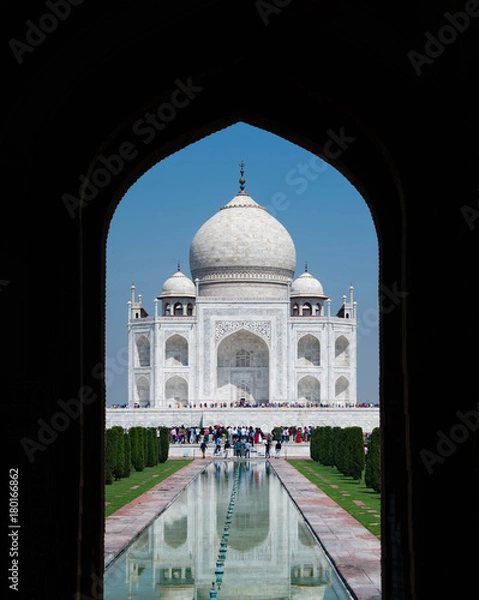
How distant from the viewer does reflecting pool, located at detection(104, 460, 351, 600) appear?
6.34 meters

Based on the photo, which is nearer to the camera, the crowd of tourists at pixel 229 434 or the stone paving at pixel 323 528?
the stone paving at pixel 323 528

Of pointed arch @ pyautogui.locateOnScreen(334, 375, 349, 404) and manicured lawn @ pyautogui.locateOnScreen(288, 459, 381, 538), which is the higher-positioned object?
pointed arch @ pyautogui.locateOnScreen(334, 375, 349, 404)

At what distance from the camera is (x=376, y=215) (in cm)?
545

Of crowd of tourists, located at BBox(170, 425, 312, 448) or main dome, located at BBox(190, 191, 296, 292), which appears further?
main dome, located at BBox(190, 191, 296, 292)

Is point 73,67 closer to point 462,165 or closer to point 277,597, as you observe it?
point 462,165

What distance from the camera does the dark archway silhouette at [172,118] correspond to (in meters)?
4.16

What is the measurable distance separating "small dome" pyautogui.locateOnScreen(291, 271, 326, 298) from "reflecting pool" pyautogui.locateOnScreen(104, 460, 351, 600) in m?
24.2

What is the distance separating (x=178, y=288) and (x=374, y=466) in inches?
931

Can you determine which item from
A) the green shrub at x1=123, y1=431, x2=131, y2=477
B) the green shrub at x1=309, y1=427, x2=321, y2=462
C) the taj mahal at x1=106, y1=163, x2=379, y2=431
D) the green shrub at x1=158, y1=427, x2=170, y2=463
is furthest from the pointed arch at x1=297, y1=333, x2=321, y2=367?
the green shrub at x1=123, y1=431, x2=131, y2=477

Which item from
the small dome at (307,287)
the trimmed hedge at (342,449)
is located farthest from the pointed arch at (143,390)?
the trimmed hedge at (342,449)

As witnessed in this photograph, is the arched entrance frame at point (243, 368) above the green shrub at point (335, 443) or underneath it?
above

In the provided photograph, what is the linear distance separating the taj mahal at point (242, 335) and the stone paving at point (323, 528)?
60.2 feet

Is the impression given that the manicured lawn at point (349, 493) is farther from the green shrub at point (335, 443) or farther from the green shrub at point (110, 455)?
the green shrub at point (110, 455)

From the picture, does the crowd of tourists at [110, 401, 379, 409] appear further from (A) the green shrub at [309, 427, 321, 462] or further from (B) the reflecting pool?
(B) the reflecting pool
